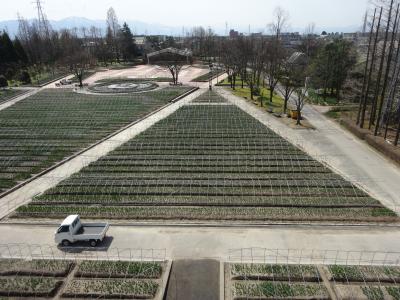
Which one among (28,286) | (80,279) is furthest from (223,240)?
(28,286)

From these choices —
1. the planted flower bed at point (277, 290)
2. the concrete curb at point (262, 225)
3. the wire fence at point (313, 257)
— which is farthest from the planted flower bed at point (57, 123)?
the planted flower bed at point (277, 290)

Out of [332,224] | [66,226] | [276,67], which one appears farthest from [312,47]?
[66,226]

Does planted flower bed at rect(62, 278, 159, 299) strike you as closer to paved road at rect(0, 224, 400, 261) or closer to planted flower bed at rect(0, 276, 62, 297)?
planted flower bed at rect(0, 276, 62, 297)

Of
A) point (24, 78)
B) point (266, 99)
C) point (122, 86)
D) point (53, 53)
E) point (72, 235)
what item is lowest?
point (72, 235)

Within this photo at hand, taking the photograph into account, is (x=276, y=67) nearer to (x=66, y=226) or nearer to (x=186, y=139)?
(x=186, y=139)

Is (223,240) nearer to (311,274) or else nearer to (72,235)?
(311,274)

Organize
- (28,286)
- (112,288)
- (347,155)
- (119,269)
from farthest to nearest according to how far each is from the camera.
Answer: (347,155) < (119,269) < (28,286) < (112,288)

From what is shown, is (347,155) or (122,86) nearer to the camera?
(347,155)
